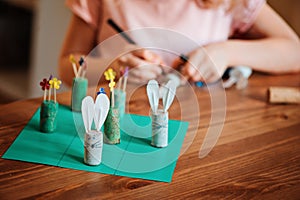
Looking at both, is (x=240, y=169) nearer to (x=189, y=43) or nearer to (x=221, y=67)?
(x=221, y=67)

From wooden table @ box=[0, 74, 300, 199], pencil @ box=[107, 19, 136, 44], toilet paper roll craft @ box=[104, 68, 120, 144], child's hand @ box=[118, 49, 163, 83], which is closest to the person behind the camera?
wooden table @ box=[0, 74, 300, 199]

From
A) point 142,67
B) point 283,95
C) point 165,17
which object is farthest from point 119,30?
point 283,95

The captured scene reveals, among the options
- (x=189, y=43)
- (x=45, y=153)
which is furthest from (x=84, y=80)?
(x=189, y=43)

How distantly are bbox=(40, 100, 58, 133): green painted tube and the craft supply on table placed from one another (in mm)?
539

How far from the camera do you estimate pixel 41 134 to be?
103cm

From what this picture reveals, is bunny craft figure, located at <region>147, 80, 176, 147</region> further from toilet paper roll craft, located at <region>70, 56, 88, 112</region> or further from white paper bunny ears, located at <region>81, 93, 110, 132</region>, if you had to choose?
toilet paper roll craft, located at <region>70, 56, 88, 112</region>

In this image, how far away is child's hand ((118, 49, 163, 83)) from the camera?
1.29 metres

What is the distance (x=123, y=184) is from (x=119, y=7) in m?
0.77

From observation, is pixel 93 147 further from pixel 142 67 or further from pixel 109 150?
pixel 142 67

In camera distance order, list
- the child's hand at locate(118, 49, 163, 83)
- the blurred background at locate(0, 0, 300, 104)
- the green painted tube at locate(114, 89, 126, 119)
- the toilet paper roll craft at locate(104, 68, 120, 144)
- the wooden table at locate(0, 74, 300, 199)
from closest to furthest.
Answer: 1. the wooden table at locate(0, 74, 300, 199)
2. the toilet paper roll craft at locate(104, 68, 120, 144)
3. the green painted tube at locate(114, 89, 126, 119)
4. the child's hand at locate(118, 49, 163, 83)
5. the blurred background at locate(0, 0, 300, 104)

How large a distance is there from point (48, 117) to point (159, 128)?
21cm

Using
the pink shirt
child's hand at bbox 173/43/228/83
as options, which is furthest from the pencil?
child's hand at bbox 173/43/228/83

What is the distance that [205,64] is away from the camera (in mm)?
1348

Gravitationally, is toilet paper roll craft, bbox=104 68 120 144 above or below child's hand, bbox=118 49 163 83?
below
